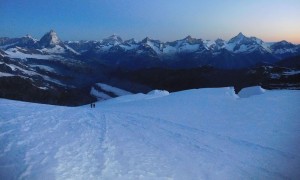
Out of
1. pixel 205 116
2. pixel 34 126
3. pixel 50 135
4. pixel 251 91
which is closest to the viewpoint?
pixel 50 135

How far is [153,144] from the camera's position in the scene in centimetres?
1992

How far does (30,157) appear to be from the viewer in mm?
16922

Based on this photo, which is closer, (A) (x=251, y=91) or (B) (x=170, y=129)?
(B) (x=170, y=129)

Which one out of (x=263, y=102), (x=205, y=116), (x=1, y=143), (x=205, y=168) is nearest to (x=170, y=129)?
(x=205, y=116)

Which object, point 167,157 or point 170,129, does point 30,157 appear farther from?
point 170,129

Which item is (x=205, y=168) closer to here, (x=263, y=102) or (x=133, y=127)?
(x=133, y=127)

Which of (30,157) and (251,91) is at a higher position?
(251,91)

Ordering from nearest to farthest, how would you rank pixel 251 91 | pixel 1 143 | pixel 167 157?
pixel 167 157, pixel 1 143, pixel 251 91

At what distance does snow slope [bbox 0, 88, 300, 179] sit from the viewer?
15.9m

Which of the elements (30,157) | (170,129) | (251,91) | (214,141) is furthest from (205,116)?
(251,91)

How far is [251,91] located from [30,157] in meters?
39.8

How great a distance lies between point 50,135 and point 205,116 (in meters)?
13.1

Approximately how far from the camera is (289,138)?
21.5m

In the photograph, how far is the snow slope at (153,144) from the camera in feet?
52.2
